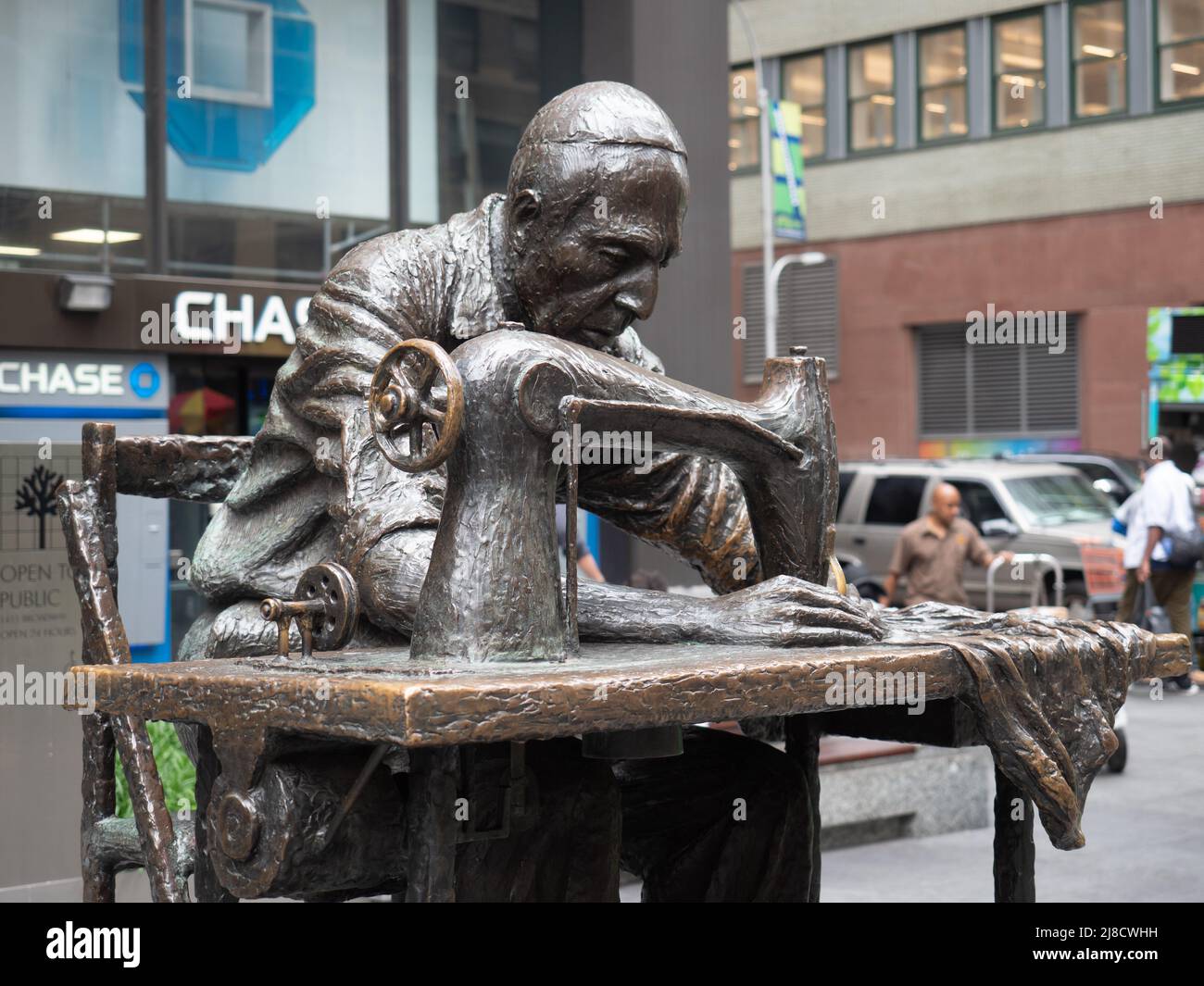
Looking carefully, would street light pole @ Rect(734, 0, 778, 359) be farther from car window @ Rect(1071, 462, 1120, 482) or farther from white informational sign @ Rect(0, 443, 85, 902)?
white informational sign @ Rect(0, 443, 85, 902)

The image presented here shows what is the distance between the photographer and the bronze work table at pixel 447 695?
5.96 ft

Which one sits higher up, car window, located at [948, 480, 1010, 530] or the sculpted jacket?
the sculpted jacket

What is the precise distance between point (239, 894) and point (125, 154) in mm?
6662

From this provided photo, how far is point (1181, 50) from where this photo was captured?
845 inches

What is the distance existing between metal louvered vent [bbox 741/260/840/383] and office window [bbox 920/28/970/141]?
8.00 feet

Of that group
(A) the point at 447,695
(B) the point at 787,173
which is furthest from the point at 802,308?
(A) the point at 447,695

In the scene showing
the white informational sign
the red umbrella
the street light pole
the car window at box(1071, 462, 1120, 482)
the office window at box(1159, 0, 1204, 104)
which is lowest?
the white informational sign

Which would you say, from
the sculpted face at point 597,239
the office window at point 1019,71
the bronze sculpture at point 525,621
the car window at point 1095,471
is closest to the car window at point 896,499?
the car window at point 1095,471

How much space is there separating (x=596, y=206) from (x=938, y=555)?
861cm

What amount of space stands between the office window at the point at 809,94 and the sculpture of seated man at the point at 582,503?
22686 mm

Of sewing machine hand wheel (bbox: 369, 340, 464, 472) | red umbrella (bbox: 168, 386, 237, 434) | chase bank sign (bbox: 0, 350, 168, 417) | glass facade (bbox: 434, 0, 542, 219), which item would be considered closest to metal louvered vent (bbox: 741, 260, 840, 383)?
glass facade (bbox: 434, 0, 542, 219)

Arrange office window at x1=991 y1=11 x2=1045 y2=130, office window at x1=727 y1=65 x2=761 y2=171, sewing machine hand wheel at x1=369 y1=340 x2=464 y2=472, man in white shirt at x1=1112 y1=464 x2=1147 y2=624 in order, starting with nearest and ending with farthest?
sewing machine hand wheel at x1=369 y1=340 x2=464 y2=472 < man in white shirt at x1=1112 y1=464 x2=1147 y2=624 < office window at x1=991 y1=11 x2=1045 y2=130 < office window at x1=727 y1=65 x2=761 y2=171

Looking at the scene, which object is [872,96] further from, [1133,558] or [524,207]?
[524,207]

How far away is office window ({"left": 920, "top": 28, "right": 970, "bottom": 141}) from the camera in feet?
77.2
